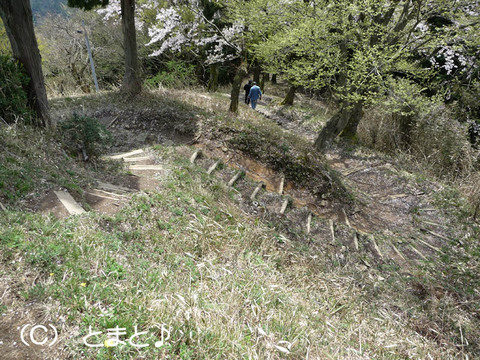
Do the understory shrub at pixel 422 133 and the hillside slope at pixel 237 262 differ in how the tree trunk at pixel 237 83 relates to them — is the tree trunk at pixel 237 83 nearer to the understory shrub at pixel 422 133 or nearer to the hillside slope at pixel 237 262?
the hillside slope at pixel 237 262

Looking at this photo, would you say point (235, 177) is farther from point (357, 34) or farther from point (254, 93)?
point (254, 93)

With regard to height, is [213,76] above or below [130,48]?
below

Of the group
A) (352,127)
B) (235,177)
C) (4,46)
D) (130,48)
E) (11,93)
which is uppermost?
(130,48)

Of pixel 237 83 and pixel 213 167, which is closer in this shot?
pixel 213 167

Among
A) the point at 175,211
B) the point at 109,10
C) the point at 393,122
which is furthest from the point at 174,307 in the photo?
the point at 109,10

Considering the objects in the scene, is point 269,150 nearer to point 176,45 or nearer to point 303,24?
point 303,24

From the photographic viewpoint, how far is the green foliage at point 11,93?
14.5ft

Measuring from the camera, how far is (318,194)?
257 inches

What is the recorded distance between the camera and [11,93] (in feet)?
14.7

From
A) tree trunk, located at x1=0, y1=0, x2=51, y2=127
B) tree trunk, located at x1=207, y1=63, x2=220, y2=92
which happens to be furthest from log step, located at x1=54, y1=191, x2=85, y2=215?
tree trunk, located at x1=207, y1=63, x2=220, y2=92

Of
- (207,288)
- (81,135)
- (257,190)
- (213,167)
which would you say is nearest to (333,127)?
(257,190)

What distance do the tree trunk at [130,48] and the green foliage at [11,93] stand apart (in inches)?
171

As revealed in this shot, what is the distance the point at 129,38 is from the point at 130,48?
280 millimetres

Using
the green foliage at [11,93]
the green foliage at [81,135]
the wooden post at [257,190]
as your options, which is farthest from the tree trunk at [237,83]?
the green foliage at [11,93]
